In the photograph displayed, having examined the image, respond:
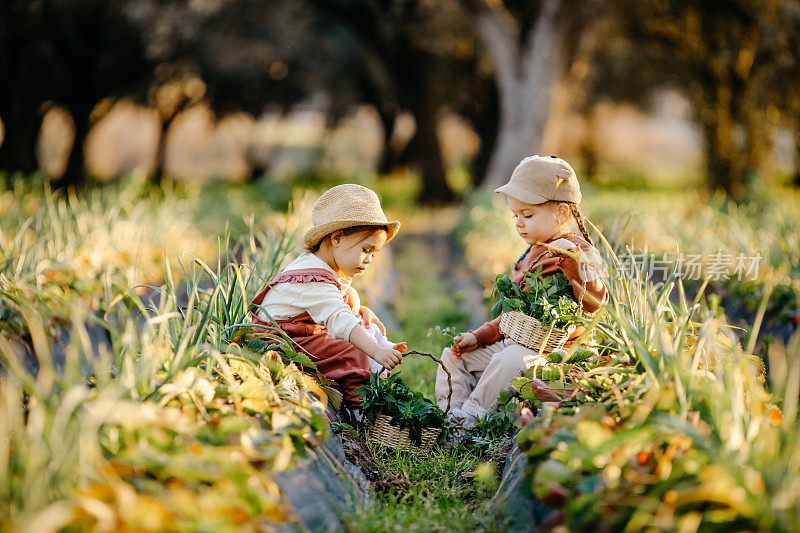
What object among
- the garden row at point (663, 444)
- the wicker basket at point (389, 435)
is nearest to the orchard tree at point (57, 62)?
the wicker basket at point (389, 435)

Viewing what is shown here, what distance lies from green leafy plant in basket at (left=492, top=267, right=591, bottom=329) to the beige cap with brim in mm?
351

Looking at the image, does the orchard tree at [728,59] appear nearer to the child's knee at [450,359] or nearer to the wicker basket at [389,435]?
the child's knee at [450,359]

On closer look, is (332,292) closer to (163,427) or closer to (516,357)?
(516,357)

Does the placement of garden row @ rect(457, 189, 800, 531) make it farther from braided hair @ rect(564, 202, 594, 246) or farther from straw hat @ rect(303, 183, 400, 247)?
straw hat @ rect(303, 183, 400, 247)

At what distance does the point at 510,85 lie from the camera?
438 inches

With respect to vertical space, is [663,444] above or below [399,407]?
above

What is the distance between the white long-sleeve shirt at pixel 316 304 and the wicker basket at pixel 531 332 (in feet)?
2.41

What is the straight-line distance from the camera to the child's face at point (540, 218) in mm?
3342

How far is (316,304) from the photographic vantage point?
128 inches

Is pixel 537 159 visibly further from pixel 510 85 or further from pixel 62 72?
pixel 62 72

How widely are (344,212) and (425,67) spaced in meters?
12.7

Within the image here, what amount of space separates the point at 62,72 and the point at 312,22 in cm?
542

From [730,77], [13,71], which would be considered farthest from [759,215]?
[13,71]

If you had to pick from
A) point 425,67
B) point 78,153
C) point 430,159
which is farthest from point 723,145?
point 78,153
